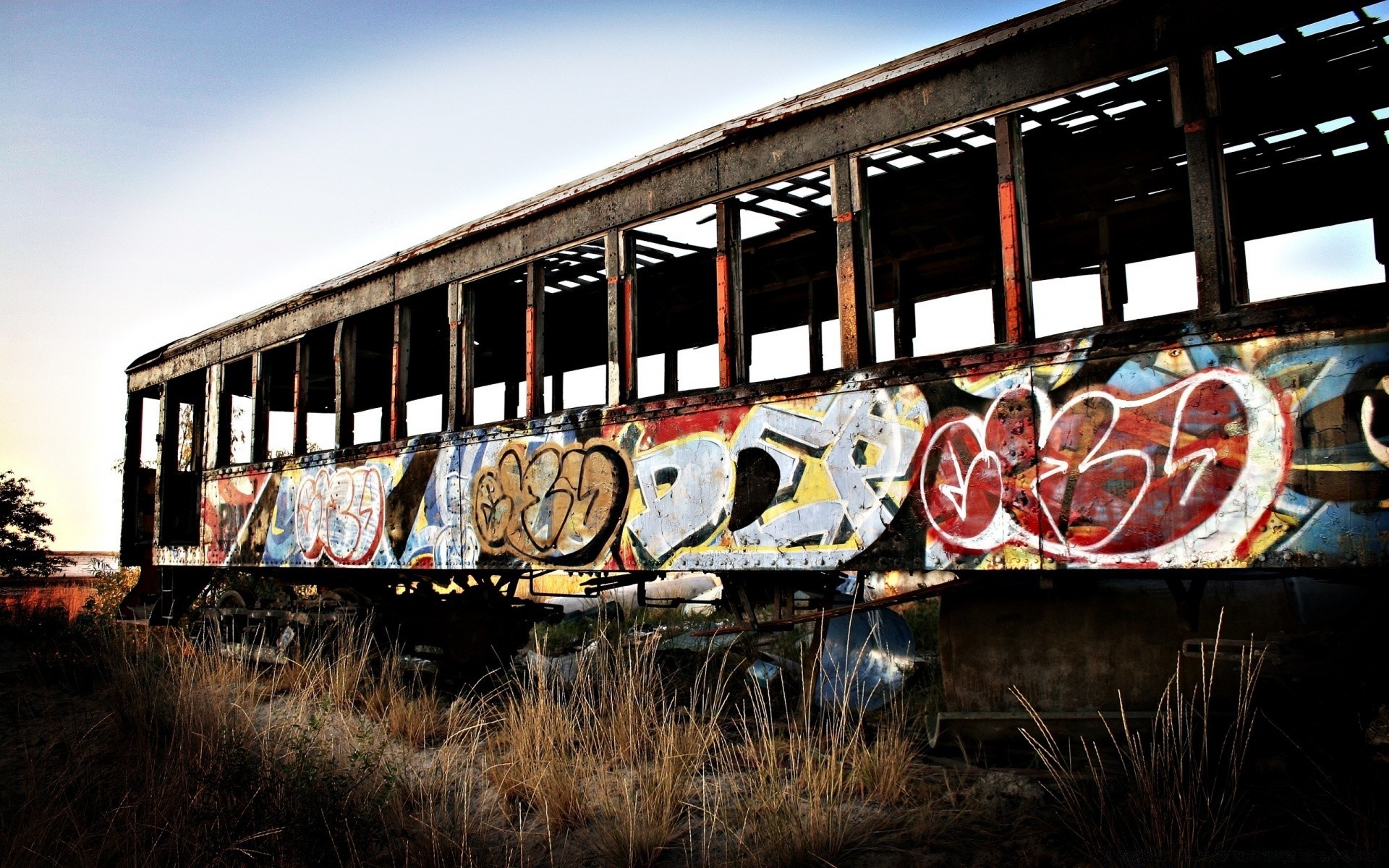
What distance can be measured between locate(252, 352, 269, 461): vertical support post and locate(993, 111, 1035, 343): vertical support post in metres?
8.10

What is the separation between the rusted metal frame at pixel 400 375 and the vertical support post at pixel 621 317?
8.80ft

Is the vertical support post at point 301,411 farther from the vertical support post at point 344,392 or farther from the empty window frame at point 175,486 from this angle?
the empty window frame at point 175,486

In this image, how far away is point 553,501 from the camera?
6695 millimetres

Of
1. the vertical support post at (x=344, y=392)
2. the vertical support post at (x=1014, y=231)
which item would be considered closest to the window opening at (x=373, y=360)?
the vertical support post at (x=344, y=392)

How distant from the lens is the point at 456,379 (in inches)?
308

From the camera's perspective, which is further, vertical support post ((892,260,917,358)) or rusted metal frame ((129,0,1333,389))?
vertical support post ((892,260,917,358))

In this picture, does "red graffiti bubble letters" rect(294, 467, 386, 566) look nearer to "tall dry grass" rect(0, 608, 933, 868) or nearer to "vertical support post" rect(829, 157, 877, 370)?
"tall dry grass" rect(0, 608, 933, 868)

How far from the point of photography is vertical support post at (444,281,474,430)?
25.5 ft

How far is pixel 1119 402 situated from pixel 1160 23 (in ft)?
6.02

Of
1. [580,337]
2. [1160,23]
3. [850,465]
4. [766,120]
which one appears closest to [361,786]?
[850,465]

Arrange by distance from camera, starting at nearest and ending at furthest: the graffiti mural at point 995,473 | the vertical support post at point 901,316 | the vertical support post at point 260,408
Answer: the graffiti mural at point 995,473
the vertical support post at point 901,316
the vertical support post at point 260,408

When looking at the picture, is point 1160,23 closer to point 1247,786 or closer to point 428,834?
point 1247,786

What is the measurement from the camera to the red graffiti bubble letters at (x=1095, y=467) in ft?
12.9

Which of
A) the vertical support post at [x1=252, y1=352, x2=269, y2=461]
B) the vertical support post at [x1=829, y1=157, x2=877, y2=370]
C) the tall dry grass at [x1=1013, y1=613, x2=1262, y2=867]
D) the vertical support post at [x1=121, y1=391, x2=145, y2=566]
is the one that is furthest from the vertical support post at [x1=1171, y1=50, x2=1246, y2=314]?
the vertical support post at [x1=121, y1=391, x2=145, y2=566]
